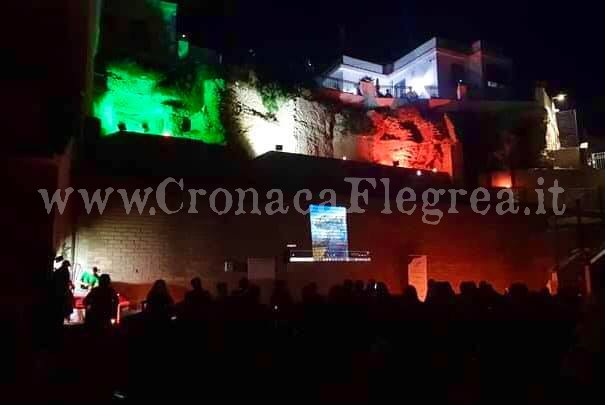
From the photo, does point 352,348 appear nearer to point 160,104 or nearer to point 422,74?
point 160,104

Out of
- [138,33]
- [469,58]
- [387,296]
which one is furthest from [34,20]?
[469,58]

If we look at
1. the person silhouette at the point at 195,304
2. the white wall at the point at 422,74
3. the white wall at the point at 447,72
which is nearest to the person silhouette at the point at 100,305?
the person silhouette at the point at 195,304

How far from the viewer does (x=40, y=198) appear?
3002 mm

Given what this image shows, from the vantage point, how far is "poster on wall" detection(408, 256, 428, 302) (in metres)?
19.5

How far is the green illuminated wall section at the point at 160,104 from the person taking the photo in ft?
77.2

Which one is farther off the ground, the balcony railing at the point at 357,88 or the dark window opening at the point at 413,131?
the balcony railing at the point at 357,88

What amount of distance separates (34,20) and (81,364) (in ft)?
16.9

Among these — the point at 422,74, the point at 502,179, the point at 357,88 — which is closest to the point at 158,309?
the point at 502,179

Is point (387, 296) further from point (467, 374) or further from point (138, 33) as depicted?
point (138, 33)

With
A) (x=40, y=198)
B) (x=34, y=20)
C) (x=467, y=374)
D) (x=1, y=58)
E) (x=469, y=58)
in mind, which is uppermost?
(x=469, y=58)

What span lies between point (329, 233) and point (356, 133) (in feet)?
46.1

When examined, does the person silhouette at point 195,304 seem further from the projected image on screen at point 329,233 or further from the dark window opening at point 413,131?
the dark window opening at point 413,131

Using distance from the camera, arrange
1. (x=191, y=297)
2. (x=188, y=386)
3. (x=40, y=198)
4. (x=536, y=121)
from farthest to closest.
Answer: (x=536, y=121), (x=191, y=297), (x=188, y=386), (x=40, y=198)

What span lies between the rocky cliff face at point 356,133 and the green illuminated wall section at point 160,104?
7.85 feet
